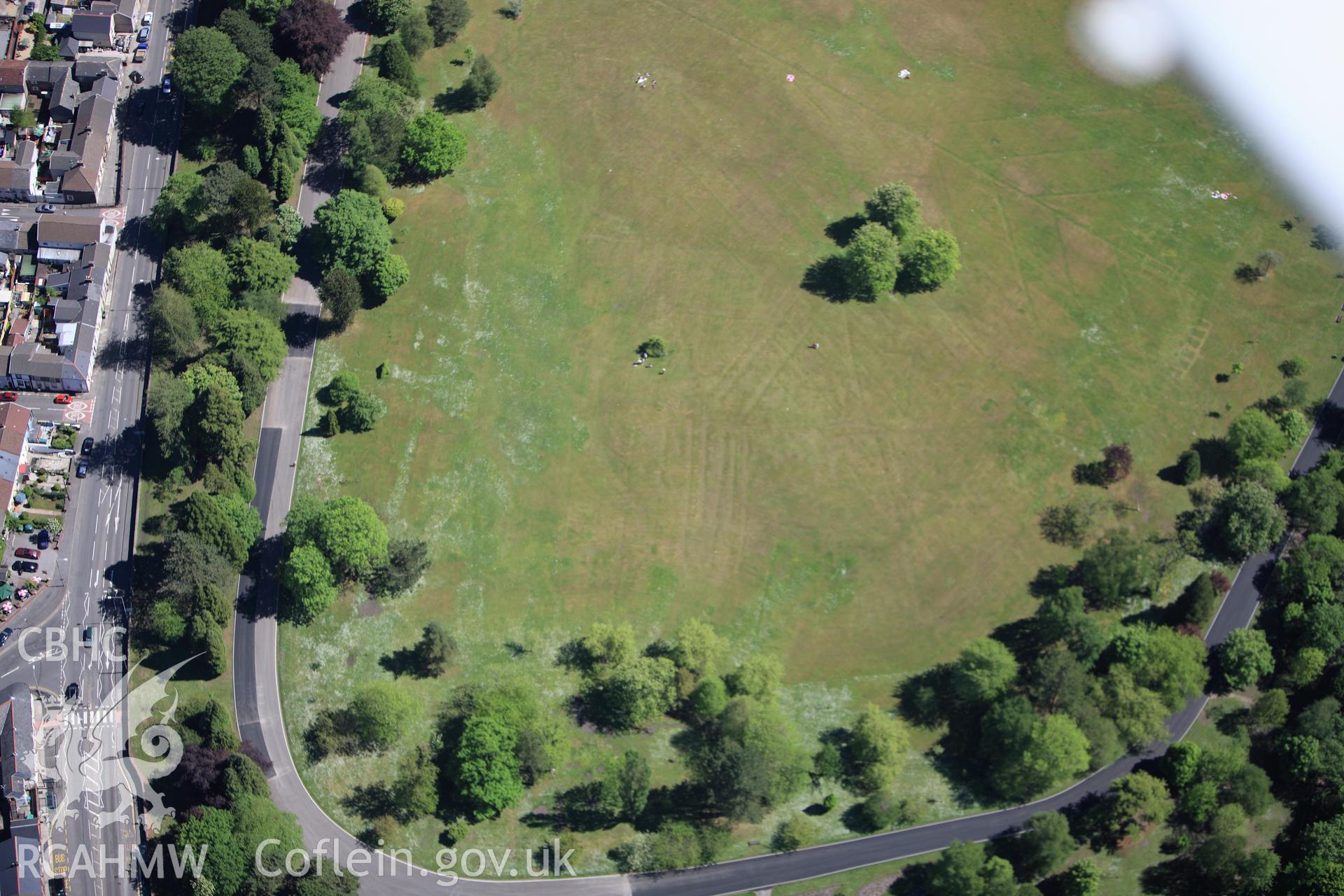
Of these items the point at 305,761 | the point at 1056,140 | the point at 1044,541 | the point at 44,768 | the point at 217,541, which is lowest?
the point at 44,768

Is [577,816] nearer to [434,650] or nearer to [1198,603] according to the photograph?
[434,650]

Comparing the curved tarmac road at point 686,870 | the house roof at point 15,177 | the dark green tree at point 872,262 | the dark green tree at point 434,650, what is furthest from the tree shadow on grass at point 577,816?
the house roof at point 15,177

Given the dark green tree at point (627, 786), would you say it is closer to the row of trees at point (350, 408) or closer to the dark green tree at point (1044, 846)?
the dark green tree at point (1044, 846)

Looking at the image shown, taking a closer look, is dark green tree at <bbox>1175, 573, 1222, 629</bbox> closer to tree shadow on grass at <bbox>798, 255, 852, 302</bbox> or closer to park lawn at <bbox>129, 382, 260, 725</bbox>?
tree shadow on grass at <bbox>798, 255, 852, 302</bbox>

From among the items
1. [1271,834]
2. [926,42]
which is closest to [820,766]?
[1271,834]

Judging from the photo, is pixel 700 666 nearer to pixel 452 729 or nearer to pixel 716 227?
pixel 452 729

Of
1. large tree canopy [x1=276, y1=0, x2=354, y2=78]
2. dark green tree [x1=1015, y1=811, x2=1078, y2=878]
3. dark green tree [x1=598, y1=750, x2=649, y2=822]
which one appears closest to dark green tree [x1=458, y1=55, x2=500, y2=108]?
large tree canopy [x1=276, y1=0, x2=354, y2=78]
